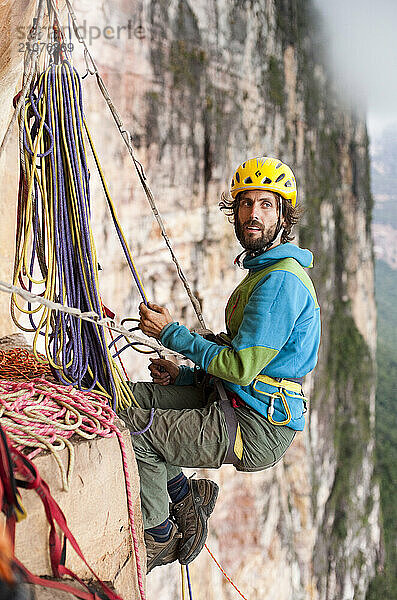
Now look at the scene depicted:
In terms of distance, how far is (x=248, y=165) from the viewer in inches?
77.0

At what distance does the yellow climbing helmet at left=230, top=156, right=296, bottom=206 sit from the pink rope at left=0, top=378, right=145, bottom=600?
2.87ft

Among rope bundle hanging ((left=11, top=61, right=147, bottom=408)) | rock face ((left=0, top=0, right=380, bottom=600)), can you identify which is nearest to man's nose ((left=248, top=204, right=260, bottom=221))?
rope bundle hanging ((left=11, top=61, right=147, bottom=408))

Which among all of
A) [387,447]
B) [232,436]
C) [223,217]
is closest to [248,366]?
[232,436]

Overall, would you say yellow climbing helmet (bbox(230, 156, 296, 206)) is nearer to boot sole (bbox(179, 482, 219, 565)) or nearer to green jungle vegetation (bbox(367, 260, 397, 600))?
boot sole (bbox(179, 482, 219, 565))

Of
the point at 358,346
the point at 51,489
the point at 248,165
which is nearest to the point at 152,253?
the point at 248,165

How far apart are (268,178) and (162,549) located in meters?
1.31

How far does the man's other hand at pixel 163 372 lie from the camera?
2119 millimetres

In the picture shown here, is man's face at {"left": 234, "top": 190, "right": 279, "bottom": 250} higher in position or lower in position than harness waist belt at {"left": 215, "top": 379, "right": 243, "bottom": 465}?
higher

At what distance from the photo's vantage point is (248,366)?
5.35ft

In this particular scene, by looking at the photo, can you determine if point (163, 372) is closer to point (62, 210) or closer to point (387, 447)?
point (62, 210)

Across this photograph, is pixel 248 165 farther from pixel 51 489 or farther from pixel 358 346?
pixel 358 346

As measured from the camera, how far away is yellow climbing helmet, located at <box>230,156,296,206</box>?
1907 millimetres

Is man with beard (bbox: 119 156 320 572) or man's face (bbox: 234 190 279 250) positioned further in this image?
man's face (bbox: 234 190 279 250)

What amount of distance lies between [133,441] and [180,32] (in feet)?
16.8
